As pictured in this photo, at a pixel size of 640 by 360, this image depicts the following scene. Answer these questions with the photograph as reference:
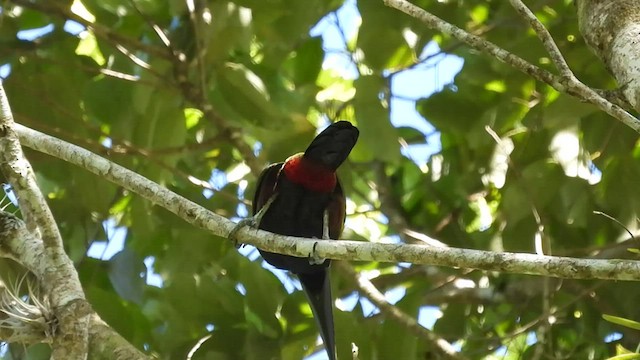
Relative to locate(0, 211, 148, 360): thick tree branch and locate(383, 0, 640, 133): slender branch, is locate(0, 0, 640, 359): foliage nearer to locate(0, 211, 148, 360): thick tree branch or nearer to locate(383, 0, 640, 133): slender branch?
locate(0, 211, 148, 360): thick tree branch

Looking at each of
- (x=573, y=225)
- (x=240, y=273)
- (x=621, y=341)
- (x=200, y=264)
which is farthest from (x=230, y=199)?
(x=621, y=341)

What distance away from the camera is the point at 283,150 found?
342 centimetres

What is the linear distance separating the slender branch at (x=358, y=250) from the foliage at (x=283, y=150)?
77 cm

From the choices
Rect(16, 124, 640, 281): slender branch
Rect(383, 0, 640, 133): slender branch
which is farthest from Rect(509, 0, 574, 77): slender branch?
Rect(16, 124, 640, 281): slender branch

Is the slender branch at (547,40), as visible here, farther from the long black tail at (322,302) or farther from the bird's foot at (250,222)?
the long black tail at (322,302)

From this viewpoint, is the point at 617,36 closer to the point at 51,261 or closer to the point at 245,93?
the point at 51,261

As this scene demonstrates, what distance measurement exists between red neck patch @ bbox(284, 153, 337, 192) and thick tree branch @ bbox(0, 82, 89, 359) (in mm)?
985

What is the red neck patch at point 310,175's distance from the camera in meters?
3.09

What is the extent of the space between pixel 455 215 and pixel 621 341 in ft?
3.01

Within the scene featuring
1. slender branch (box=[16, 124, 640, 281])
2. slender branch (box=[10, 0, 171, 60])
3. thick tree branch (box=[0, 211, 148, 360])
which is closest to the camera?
slender branch (box=[16, 124, 640, 281])

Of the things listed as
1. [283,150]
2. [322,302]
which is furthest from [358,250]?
[283,150]

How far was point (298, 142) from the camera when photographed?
341 centimetres

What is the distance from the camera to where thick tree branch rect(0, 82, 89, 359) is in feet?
6.89

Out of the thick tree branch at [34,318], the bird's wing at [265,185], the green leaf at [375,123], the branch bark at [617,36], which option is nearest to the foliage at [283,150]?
the green leaf at [375,123]
